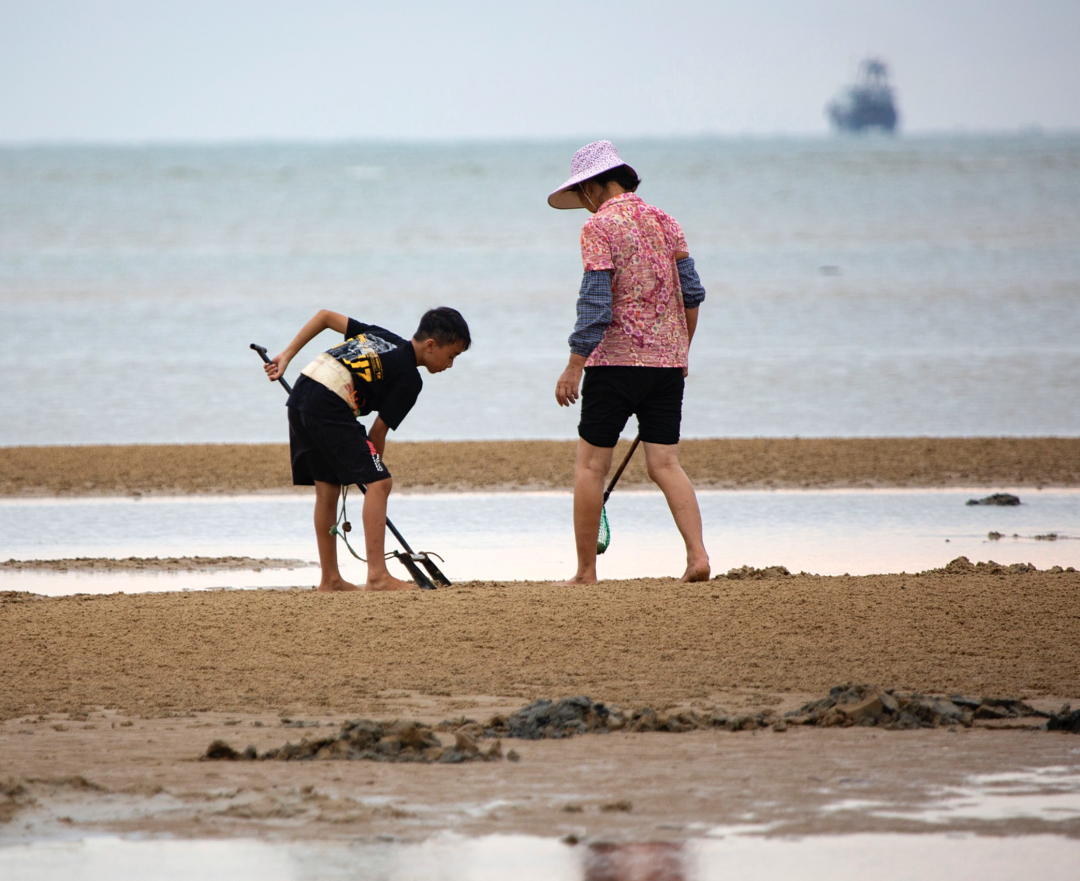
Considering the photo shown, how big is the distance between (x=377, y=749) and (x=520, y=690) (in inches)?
29.6

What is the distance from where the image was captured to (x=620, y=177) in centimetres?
556

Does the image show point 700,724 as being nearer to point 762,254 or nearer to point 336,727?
point 336,727

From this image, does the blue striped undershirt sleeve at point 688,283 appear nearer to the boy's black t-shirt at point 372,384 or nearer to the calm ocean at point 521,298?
the boy's black t-shirt at point 372,384

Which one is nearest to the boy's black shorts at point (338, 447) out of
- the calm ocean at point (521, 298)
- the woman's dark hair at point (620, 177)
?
the woman's dark hair at point (620, 177)

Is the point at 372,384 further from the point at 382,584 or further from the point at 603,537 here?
the point at 603,537

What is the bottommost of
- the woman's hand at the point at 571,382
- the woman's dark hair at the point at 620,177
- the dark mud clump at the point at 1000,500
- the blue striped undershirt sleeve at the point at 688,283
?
the dark mud clump at the point at 1000,500

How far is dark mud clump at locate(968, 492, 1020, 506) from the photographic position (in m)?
8.23

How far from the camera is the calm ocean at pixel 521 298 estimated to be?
13406 mm

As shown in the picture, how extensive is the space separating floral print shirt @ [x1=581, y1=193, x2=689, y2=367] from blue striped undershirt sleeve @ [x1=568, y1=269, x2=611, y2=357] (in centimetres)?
7

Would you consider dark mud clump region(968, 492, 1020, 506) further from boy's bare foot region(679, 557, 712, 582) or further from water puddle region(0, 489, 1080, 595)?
boy's bare foot region(679, 557, 712, 582)

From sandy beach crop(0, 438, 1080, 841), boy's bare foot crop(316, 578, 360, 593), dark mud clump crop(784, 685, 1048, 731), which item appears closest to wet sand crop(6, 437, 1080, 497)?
sandy beach crop(0, 438, 1080, 841)

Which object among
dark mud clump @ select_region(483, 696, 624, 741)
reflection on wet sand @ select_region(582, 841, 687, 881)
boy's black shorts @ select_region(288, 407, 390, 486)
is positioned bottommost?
reflection on wet sand @ select_region(582, 841, 687, 881)

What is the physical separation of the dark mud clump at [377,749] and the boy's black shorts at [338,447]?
201 cm

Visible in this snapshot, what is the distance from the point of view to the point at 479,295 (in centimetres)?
2623
